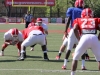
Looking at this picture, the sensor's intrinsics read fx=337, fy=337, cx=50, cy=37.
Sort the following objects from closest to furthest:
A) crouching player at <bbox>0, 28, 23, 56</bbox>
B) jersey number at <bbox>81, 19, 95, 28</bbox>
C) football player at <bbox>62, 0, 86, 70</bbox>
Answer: jersey number at <bbox>81, 19, 95, 28</bbox>
football player at <bbox>62, 0, 86, 70</bbox>
crouching player at <bbox>0, 28, 23, 56</bbox>

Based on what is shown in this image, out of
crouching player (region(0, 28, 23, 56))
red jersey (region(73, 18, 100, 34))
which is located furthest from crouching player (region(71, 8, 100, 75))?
crouching player (region(0, 28, 23, 56))

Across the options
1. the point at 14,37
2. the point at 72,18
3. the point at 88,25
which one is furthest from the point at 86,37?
the point at 14,37

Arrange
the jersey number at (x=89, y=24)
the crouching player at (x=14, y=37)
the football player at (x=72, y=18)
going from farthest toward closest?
the crouching player at (x=14, y=37) → the football player at (x=72, y=18) → the jersey number at (x=89, y=24)

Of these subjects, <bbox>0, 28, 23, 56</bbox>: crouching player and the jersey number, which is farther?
<bbox>0, 28, 23, 56</bbox>: crouching player

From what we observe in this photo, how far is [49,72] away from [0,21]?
45773mm

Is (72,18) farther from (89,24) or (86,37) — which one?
(86,37)

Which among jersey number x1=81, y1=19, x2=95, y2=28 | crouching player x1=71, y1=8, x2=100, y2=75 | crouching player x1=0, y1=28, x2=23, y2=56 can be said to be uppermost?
jersey number x1=81, y1=19, x2=95, y2=28

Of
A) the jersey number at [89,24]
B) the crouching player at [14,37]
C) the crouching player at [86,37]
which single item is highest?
the jersey number at [89,24]

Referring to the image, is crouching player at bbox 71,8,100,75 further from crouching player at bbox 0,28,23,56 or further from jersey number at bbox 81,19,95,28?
crouching player at bbox 0,28,23,56

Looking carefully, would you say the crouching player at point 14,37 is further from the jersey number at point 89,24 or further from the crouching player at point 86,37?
the jersey number at point 89,24

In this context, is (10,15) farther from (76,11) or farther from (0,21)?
(76,11)

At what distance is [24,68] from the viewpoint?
9.49 metres

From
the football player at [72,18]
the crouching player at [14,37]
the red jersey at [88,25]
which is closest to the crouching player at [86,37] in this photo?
the red jersey at [88,25]

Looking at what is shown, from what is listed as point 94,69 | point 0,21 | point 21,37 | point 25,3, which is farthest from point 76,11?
point 0,21
